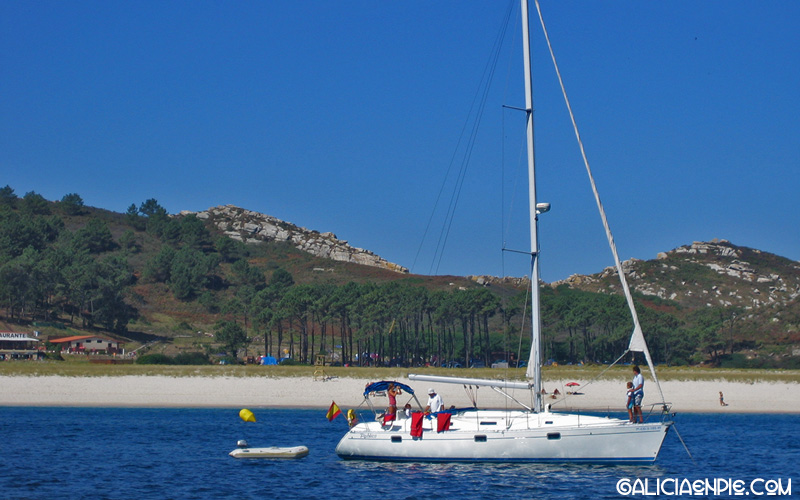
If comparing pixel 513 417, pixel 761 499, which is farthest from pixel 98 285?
pixel 761 499

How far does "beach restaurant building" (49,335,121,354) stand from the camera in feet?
327

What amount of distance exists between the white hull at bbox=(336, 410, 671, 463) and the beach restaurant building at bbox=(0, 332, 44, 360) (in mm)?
66364

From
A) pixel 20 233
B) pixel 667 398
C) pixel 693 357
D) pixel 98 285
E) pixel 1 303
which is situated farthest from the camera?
pixel 20 233

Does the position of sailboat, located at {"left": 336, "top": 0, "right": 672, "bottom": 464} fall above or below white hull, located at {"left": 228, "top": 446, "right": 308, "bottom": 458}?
above

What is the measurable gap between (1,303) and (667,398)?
293 feet

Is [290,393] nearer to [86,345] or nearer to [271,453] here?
[271,453]

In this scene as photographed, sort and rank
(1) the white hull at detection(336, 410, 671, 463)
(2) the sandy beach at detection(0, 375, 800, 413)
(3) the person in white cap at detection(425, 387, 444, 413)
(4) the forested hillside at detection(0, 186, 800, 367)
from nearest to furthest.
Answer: (1) the white hull at detection(336, 410, 671, 463), (3) the person in white cap at detection(425, 387, 444, 413), (2) the sandy beach at detection(0, 375, 800, 413), (4) the forested hillside at detection(0, 186, 800, 367)

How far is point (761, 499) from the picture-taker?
29.2m

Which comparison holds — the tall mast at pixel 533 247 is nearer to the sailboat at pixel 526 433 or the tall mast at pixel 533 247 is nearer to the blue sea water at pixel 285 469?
the sailboat at pixel 526 433

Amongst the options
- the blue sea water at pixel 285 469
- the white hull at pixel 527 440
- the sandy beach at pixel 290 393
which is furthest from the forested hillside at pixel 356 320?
the white hull at pixel 527 440

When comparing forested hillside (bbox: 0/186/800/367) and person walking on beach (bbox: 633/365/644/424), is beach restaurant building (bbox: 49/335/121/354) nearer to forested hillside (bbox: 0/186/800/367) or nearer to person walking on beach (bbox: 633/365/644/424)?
forested hillside (bbox: 0/186/800/367)

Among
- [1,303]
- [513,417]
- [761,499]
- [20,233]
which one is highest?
[20,233]

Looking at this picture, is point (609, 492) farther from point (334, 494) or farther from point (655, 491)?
point (334, 494)

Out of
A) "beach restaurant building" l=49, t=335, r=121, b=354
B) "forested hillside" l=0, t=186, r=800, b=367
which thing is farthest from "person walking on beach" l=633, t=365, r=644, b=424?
"beach restaurant building" l=49, t=335, r=121, b=354
